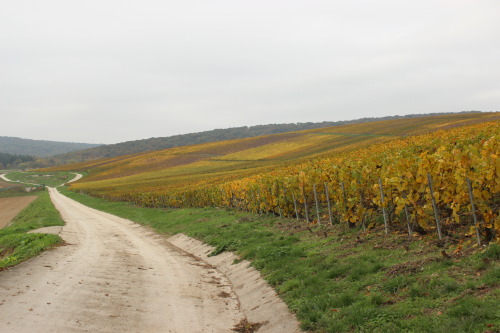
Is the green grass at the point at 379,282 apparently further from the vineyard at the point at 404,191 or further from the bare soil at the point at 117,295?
the bare soil at the point at 117,295

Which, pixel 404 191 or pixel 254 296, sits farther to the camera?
pixel 404 191

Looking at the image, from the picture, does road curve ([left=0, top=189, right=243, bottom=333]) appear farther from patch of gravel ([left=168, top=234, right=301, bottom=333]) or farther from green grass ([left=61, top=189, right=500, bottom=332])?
green grass ([left=61, top=189, right=500, bottom=332])

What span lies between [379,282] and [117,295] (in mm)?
6155

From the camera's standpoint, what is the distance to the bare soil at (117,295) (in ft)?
26.9

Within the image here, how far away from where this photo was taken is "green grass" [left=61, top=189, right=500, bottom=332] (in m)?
6.42

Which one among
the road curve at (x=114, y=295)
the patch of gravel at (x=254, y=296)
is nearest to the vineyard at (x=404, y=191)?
the patch of gravel at (x=254, y=296)

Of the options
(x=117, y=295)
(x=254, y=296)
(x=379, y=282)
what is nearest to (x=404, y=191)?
(x=379, y=282)

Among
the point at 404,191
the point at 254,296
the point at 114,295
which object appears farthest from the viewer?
the point at 404,191

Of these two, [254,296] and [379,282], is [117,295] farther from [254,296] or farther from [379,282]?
[379,282]

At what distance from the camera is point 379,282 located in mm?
8547

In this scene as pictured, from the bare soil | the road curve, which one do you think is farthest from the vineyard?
the road curve

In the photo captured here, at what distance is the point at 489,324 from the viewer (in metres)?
5.65

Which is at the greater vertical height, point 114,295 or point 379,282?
point 379,282

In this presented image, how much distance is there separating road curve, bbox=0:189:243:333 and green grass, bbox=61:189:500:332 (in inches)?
71.1
